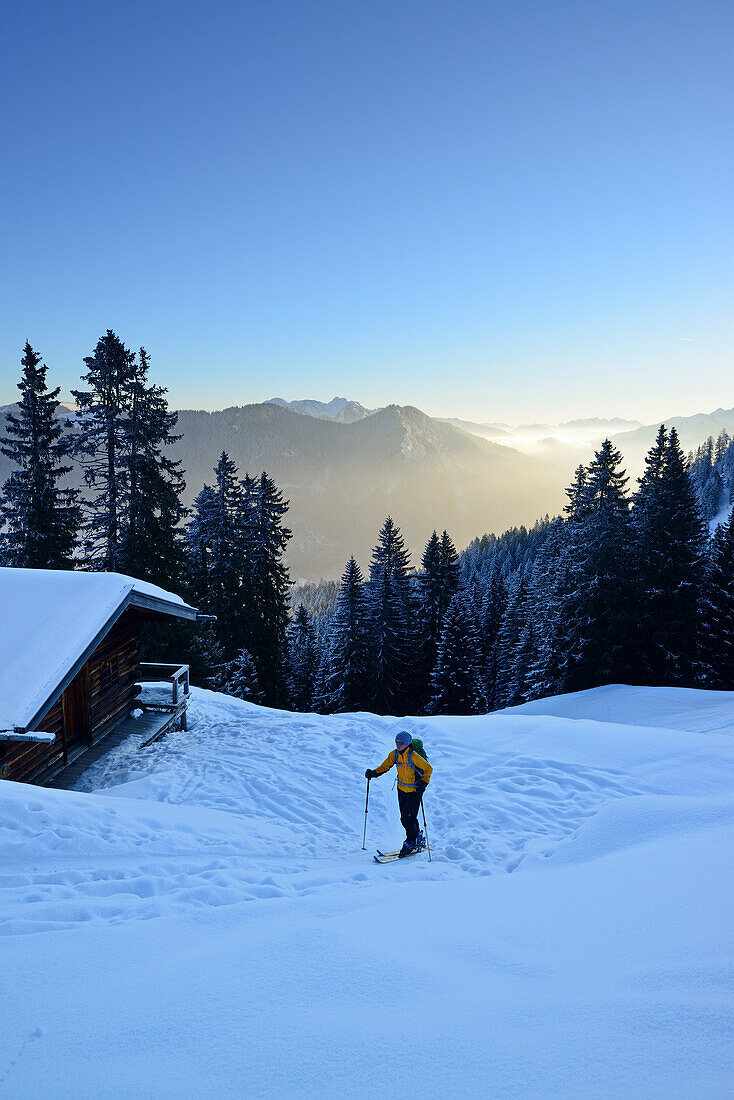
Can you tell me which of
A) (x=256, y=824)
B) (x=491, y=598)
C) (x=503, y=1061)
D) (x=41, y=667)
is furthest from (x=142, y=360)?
(x=491, y=598)

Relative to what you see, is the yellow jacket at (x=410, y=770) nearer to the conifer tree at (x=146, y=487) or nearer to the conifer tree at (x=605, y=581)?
the conifer tree at (x=146, y=487)

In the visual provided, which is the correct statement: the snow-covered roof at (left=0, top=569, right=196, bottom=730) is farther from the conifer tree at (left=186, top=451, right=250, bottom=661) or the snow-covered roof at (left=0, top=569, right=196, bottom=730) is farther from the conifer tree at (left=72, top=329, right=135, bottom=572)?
the conifer tree at (left=186, top=451, right=250, bottom=661)

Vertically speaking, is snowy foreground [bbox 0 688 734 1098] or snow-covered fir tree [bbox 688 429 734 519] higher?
snow-covered fir tree [bbox 688 429 734 519]

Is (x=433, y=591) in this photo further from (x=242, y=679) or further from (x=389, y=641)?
(x=242, y=679)

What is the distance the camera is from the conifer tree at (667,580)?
27.1 metres

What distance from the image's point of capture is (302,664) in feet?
149

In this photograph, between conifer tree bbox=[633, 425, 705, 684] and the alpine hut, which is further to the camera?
conifer tree bbox=[633, 425, 705, 684]

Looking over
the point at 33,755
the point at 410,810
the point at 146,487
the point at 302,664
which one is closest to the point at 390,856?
the point at 410,810

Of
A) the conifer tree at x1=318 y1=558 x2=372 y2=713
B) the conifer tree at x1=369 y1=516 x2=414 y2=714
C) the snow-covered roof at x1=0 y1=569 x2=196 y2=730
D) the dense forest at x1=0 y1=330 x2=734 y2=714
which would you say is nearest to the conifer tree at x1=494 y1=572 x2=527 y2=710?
the dense forest at x1=0 y1=330 x2=734 y2=714

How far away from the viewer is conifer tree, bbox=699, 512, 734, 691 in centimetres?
2653

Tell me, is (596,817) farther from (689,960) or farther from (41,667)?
(41,667)

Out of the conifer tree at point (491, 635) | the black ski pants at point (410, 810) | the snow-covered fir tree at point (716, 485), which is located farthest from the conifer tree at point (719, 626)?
the snow-covered fir tree at point (716, 485)

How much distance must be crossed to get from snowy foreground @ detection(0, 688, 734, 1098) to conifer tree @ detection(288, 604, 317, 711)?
33.4 meters

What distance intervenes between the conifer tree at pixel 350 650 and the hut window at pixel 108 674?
2084 cm
